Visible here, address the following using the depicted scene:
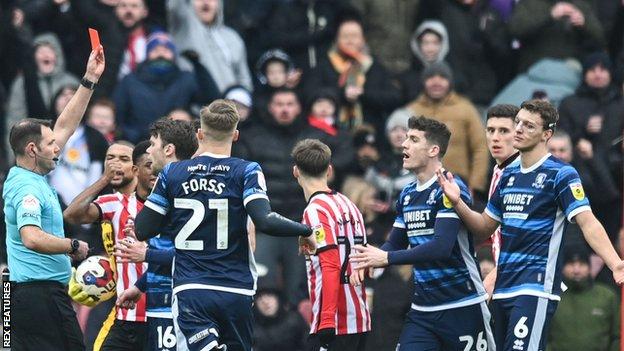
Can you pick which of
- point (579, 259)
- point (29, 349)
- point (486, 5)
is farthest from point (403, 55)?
point (29, 349)

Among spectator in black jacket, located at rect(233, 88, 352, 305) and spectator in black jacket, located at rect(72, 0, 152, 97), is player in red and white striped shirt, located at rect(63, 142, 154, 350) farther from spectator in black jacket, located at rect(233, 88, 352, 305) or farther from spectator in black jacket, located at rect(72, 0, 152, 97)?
spectator in black jacket, located at rect(72, 0, 152, 97)

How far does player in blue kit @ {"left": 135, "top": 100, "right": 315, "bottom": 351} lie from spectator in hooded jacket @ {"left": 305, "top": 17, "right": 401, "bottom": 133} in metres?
7.15

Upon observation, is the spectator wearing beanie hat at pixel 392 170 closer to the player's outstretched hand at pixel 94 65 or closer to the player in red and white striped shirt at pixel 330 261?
the player in red and white striped shirt at pixel 330 261

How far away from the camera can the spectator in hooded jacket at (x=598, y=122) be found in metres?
19.0

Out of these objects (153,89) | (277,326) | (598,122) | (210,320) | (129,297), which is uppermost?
(153,89)

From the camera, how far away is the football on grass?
14.1 metres

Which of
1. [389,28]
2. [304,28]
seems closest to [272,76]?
[304,28]

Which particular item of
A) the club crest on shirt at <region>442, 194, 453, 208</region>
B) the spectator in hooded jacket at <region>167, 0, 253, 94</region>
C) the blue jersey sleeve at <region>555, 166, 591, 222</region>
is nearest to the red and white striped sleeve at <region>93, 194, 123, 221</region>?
the club crest on shirt at <region>442, 194, 453, 208</region>

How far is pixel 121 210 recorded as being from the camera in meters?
14.3

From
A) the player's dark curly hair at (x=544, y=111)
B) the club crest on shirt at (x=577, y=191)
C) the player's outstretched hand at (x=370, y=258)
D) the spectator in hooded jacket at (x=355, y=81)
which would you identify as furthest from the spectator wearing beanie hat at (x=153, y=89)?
the club crest on shirt at (x=577, y=191)

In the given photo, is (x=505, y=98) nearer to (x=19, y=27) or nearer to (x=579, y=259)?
(x=579, y=259)

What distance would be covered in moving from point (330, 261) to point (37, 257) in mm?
2371

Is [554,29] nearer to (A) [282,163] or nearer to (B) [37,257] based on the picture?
(A) [282,163]

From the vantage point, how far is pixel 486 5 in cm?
2108
